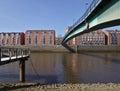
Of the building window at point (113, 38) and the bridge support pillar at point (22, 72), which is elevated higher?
the building window at point (113, 38)

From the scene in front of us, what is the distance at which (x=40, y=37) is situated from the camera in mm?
191125

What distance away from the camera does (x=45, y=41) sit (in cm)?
19150

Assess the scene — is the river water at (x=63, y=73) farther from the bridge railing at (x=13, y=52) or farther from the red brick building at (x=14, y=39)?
the red brick building at (x=14, y=39)

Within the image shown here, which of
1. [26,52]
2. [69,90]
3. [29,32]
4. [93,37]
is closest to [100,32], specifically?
[93,37]

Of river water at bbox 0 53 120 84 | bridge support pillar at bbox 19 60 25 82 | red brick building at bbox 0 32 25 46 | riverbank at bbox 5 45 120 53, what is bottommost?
river water at bbox 0 53 120 84

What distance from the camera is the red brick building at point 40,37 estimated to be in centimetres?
18755

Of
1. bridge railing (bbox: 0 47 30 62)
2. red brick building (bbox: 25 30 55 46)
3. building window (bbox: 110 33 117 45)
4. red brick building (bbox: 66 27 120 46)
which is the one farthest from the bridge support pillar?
building window (bbox: 110 33 117 45)

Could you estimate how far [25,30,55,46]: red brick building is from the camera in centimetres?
18755

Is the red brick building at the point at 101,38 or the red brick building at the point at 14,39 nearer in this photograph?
the red brick building at the point at 14,39

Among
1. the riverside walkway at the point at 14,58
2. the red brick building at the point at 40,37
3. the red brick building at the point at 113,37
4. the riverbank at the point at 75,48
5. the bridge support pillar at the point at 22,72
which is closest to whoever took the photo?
the riverside walkway at the point at 14,58

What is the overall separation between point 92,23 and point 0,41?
181937mm

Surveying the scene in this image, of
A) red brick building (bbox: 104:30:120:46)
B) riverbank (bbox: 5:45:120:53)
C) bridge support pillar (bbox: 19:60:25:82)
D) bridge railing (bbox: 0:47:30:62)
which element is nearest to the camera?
bridge railing (bbox: 0:47:30:62)

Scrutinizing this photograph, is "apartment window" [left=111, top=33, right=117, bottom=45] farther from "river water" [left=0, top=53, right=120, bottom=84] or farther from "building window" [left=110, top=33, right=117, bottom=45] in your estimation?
"river water" [left=0, top=53, right=120, bottom=84]

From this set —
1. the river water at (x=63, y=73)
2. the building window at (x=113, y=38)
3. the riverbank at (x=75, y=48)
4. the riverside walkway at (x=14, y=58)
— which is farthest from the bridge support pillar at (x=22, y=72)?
the building window at (x=113, y=38)
